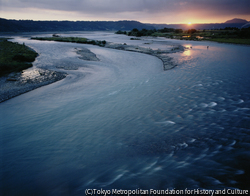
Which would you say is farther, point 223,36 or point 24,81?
point 223,36

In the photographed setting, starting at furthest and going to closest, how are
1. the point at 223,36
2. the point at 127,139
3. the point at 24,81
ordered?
the point at 223,36
the point at 24,81
the point at 127,139

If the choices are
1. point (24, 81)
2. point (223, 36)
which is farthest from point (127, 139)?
point (223, 36)

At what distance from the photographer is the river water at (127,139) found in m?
5.54

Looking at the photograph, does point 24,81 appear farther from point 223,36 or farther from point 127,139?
point 223,36

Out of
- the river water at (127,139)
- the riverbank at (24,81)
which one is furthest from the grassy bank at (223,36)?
the riverbank at (24,81)

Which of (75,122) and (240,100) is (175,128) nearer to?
(75,122)

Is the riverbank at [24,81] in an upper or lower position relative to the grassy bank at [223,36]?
lower

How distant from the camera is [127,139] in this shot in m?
7.77

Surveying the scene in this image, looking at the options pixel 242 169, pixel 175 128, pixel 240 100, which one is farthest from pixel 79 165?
pixel 240 100

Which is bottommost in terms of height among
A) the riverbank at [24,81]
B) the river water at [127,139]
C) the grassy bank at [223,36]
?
the river water at [127,139]

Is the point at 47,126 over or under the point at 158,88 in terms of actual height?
under

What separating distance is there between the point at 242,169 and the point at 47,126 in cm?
1045

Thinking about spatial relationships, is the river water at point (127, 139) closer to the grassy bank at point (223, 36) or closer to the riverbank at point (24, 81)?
the riverbank at point (24, 81)

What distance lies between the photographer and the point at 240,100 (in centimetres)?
Answer: 1152
